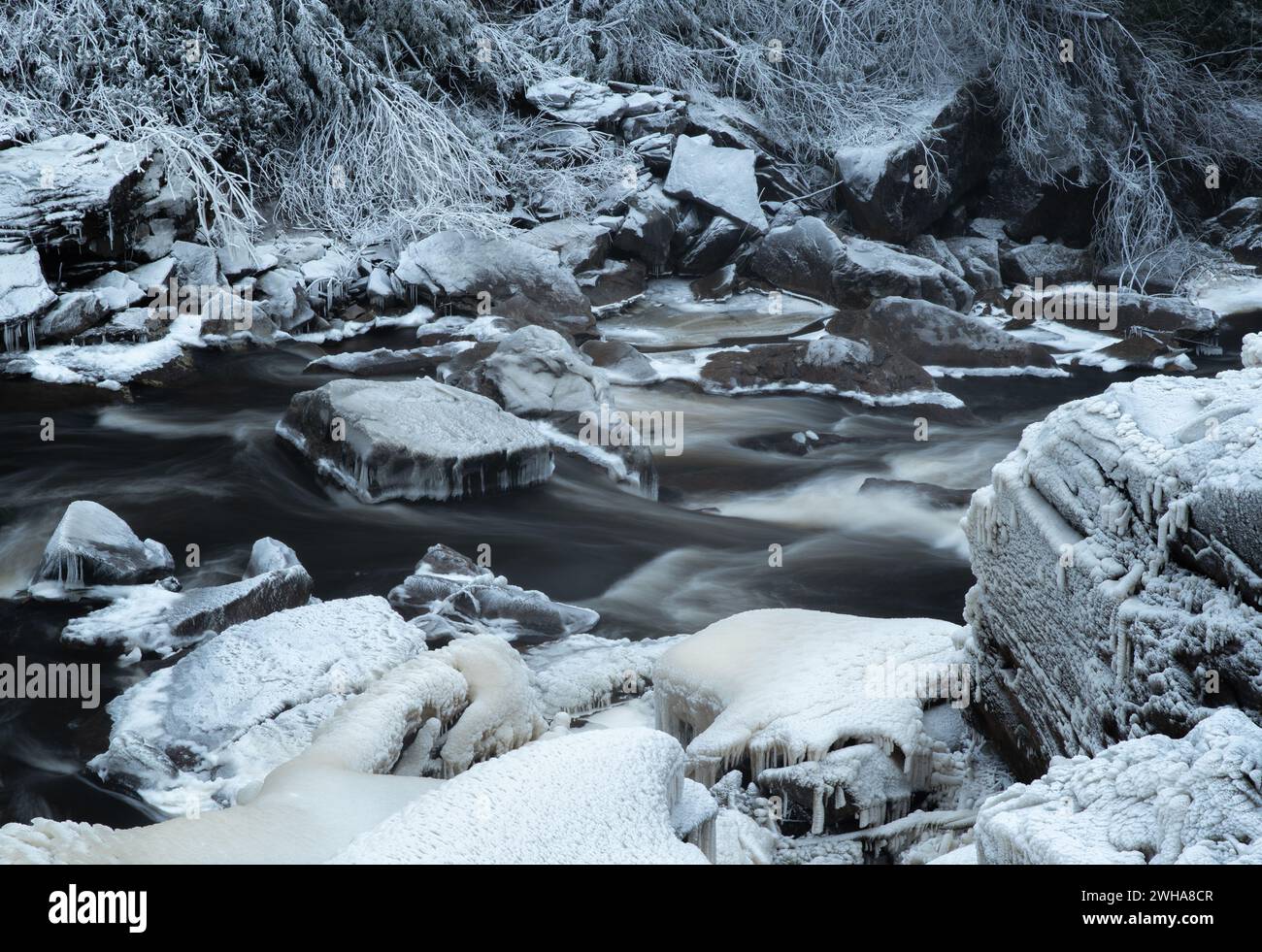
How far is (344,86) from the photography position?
32.1ft

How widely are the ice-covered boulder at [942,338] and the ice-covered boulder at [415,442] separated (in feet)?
11.0

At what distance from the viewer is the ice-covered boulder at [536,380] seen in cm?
637

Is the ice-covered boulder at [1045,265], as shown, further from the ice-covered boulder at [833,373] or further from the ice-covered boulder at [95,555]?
→ the ice-covered boulder at [95,555]

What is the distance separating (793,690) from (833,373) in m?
4.67

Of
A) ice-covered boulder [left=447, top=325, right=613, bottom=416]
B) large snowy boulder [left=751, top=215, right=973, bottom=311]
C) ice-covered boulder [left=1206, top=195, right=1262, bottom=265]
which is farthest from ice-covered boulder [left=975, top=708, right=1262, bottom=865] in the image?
ice-covered boulder [left=1206, top=195, right=1262, bottom=265]

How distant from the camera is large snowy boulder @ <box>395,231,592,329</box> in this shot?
856cm

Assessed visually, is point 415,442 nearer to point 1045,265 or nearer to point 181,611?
point 181,611

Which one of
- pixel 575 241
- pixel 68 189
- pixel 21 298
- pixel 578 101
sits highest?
pixel 578 101

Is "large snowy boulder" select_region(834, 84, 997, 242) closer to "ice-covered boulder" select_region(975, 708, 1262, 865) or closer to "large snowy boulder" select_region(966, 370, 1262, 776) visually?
"large snowy boulder" select_region(966, 370, 1262, 776)

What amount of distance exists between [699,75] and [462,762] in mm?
9501

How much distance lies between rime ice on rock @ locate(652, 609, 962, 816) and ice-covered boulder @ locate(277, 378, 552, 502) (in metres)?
2.12

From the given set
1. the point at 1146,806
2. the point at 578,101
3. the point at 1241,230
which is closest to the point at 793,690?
the point at 1146,806

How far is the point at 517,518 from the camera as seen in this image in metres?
5.39
